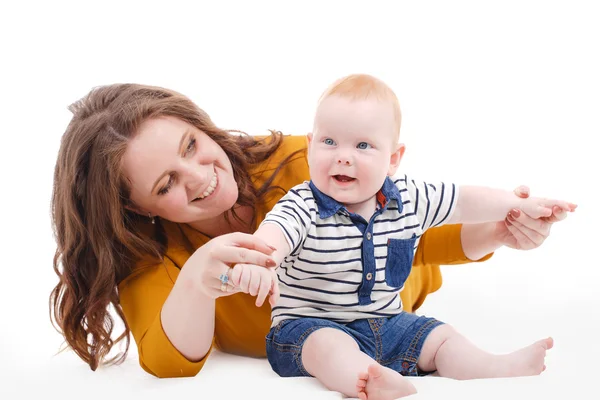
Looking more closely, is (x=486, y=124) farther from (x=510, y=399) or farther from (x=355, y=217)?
(x=510, y=399)

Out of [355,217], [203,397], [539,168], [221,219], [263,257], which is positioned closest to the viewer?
[263,257]

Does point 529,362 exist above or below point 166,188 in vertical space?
below

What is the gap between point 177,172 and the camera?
182cm

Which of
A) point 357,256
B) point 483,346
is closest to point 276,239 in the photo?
point 357,256

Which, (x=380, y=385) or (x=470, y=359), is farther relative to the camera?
(x=470, y=359)

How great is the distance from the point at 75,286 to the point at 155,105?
0.49m

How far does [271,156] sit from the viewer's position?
215cm

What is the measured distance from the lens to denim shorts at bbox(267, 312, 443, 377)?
67.8 inches

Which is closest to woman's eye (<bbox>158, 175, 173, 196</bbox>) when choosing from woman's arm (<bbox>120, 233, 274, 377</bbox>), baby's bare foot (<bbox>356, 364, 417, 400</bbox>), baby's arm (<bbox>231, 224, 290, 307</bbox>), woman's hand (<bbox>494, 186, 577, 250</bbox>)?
woman's arm (<bbox>120, 233, 274, 377</bbox>)

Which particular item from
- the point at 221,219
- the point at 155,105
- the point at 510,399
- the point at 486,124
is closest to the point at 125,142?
the point at 155,105

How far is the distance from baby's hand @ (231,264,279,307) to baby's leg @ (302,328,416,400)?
0.84 ft

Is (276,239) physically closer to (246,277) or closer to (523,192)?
(246,277)

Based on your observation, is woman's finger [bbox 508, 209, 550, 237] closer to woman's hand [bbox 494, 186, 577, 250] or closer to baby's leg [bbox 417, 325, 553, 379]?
woman's hand [bbox 494, 186, 577, 250]

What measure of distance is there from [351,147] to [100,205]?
627 millimetres
